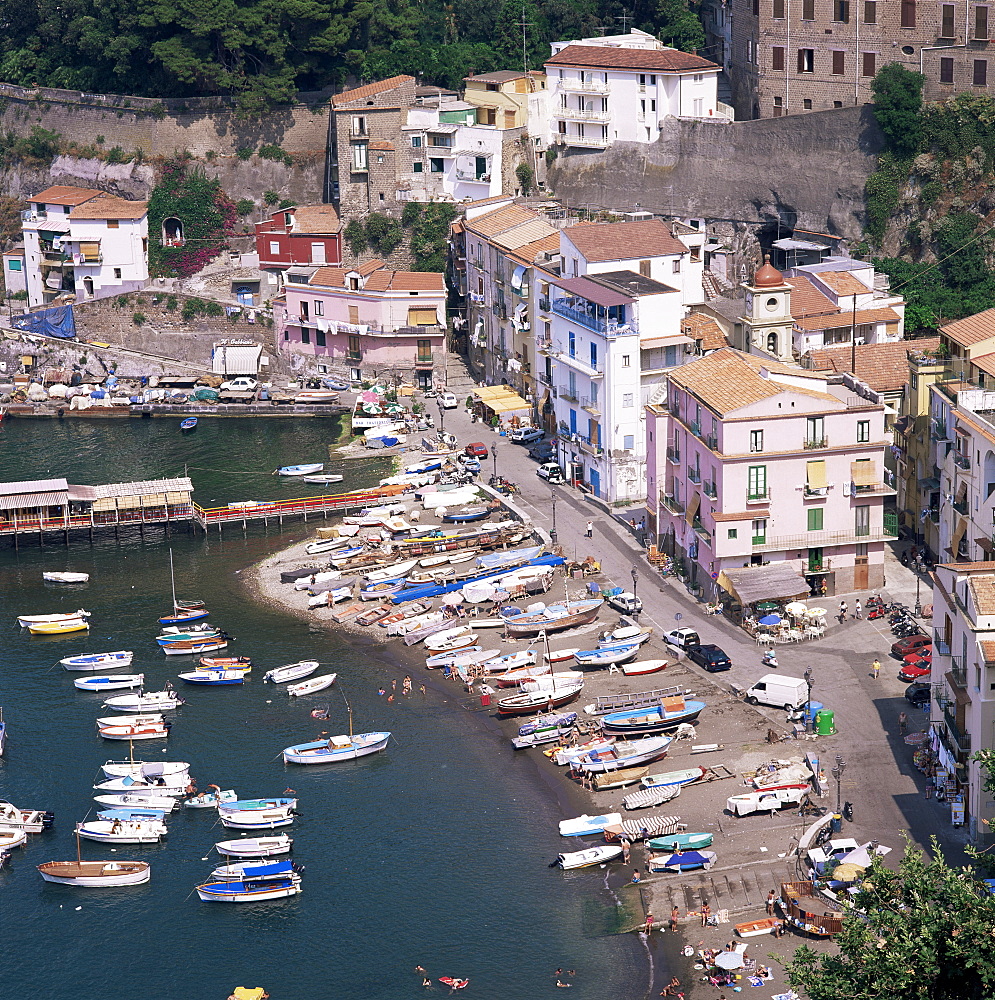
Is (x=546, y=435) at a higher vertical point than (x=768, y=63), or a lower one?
lower

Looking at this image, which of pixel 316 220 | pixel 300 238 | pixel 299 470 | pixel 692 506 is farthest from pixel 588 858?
pixel 316 220

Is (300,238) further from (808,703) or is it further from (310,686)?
(808,703)

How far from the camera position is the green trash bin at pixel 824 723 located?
5928 cm

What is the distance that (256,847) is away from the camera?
56.4 meters

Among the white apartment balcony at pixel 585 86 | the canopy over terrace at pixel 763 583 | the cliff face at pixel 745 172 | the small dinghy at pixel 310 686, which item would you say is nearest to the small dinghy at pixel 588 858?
the canopy over terrace at pixel 763 583

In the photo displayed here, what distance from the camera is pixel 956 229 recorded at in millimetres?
93125

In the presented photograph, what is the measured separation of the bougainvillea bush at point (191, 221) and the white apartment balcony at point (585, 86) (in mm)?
24201

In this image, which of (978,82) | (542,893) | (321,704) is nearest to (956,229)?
(978,82)

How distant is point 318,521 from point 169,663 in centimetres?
1639

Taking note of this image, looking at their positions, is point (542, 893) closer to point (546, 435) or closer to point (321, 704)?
point (321, 704)

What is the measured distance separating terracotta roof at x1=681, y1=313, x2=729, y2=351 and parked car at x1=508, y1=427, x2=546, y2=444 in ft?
39.3

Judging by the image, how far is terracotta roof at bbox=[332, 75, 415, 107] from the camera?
109062 millimetres

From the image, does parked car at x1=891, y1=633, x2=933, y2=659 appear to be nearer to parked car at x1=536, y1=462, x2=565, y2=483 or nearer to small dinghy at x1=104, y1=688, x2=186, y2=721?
parked car at x1=536, y1=462, x2=565, y2=483

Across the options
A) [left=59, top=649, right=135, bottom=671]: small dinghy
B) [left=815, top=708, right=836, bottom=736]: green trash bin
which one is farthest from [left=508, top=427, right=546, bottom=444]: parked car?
[left=815, top=708, right=836, bottom=736]: green trash bin
